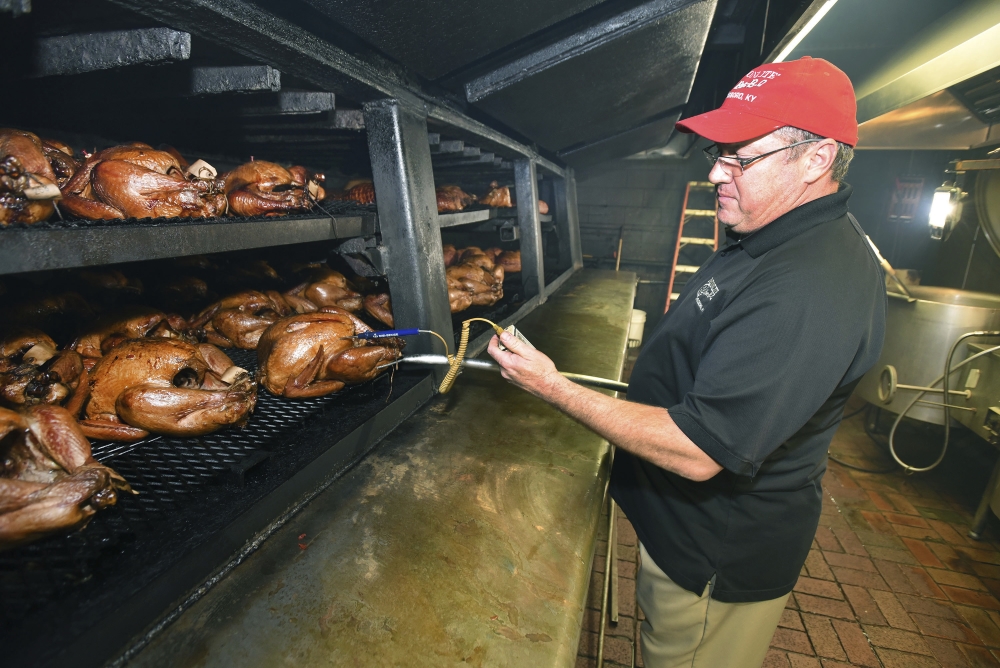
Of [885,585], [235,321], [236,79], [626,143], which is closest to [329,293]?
[235,321]

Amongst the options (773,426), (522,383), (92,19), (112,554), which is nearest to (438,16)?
(92,19)

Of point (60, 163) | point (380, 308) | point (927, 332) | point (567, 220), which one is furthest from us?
point (567, 220)

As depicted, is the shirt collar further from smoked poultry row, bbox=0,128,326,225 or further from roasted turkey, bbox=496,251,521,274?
roasted turkey, bbox=496,251,521,274

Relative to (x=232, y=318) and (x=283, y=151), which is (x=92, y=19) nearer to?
(x=232, y=318)

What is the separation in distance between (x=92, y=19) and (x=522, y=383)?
181 cm

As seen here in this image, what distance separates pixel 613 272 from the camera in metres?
7.05

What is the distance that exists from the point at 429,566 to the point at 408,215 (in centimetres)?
163

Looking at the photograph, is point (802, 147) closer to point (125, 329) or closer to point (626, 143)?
point (125, 329)

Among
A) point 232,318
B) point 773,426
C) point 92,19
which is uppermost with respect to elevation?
point 92,19

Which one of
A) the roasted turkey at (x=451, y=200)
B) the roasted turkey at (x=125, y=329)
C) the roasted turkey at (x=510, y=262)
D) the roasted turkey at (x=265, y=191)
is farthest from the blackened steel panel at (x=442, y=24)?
the roasted turkey at (x=510, y=262)

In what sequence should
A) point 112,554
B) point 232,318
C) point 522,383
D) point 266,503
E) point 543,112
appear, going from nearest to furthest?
point 112,554 → point 266,503 → point 522,383 → point 232,318 → point 543,112

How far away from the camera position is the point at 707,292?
5.57ft

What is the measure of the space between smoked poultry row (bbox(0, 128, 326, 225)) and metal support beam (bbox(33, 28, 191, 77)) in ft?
0.87

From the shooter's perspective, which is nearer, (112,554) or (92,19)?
(112,554)
